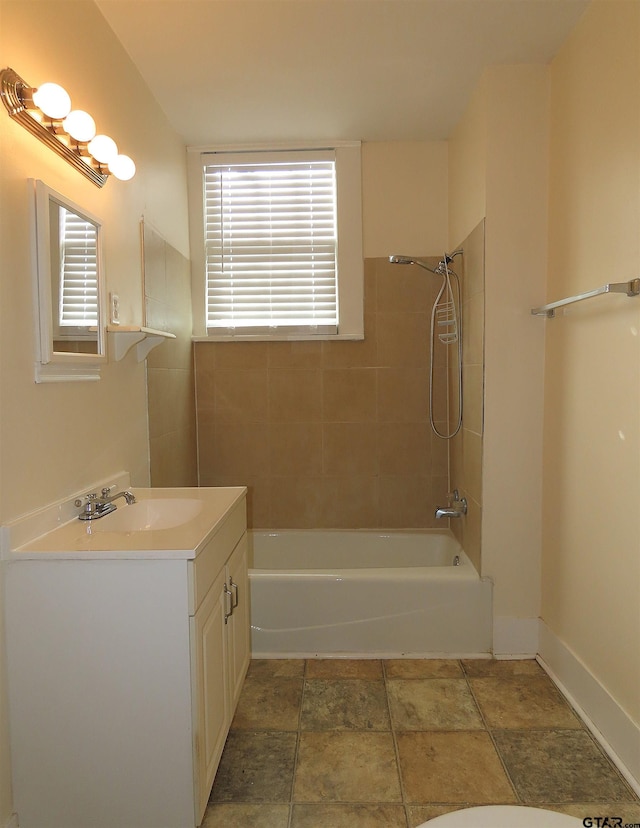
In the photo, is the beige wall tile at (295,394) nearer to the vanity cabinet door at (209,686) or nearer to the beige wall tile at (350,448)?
the beige wall tile at (350,448)

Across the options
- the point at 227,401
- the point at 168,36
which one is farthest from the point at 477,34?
the point at 227,401

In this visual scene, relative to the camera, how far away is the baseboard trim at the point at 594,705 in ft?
5.91

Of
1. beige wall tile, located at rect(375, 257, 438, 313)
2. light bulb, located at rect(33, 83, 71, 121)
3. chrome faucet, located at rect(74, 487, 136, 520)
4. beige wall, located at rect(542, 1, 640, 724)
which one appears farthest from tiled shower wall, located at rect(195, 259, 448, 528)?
light bulb, located at rect(33, 83, 71, 121)

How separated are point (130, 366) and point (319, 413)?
51.4 inches

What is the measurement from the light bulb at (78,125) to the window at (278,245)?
1631mm

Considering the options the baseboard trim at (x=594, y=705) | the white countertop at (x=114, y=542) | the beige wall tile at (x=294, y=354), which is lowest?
the baseboard trim at (x=594, y=705)

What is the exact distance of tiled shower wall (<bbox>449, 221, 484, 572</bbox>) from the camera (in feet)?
8.49

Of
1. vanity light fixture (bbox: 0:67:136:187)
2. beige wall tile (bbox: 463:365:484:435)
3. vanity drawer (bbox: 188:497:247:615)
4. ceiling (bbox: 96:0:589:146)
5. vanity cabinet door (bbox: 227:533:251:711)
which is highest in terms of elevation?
ceiling (bbox: 96:0:589:146)

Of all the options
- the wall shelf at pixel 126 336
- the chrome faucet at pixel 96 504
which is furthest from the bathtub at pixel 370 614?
the wall shelf at pixel 126 336

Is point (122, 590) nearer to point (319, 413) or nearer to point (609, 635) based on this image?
point (609, 635)

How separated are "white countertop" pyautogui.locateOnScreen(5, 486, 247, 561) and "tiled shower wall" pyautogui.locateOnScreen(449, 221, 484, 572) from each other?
4.36 ft

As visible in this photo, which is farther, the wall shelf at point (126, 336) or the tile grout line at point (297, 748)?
the wall shelf at point (126, 336)

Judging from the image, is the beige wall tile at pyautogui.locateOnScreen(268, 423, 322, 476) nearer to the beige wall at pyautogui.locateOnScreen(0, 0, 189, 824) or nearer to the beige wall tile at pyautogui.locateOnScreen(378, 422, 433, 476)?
the beige wall tile at pyautogui.locateOnScreen(378, 422, 433, 476)

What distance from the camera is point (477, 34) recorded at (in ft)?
7.30
